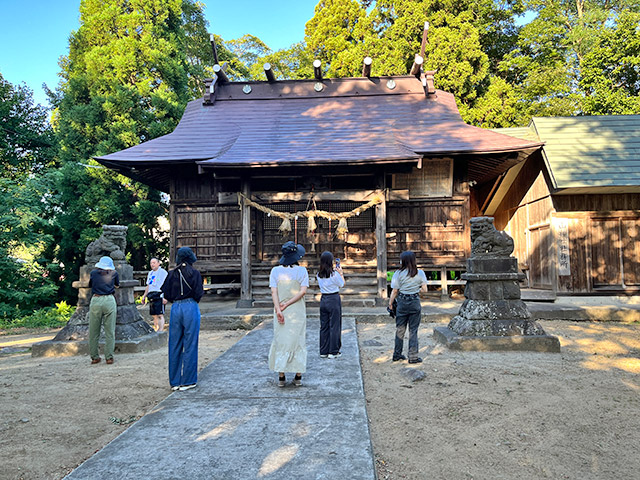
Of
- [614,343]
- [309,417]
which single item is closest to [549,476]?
[309,417]

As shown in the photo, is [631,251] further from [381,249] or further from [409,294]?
[409,294]

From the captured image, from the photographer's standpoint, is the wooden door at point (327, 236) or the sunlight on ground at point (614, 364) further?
the wooden door at point (327, 236)

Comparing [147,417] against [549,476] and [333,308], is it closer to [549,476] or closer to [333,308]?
[333,308]

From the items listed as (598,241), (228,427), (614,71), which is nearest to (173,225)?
(228,427)

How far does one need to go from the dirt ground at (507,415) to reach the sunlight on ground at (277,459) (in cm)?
66

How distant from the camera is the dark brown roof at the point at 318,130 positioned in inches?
414

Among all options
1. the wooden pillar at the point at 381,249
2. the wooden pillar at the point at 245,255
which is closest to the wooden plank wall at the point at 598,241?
the wooden pillar at the point at 381,249

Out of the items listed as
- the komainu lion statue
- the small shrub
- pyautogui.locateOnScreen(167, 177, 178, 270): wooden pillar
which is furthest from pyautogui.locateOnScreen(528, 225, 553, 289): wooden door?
the small shrub

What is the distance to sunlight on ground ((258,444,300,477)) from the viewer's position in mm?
2660

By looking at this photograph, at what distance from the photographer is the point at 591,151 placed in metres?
11.6

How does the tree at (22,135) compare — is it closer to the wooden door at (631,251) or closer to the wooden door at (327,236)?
the wooden door at (327,236)

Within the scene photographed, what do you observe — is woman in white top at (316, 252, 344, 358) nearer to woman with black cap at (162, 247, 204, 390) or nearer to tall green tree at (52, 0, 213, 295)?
woman with black cap at (162, 247, 204, 390)

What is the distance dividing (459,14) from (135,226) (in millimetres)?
17489

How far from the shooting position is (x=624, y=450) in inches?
123
